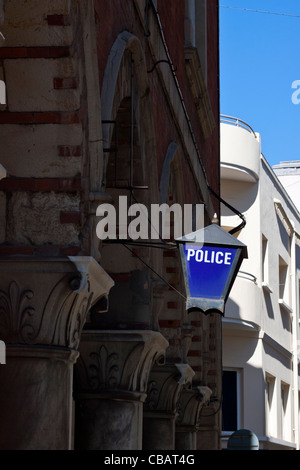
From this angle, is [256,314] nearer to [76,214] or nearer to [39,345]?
[76,214]

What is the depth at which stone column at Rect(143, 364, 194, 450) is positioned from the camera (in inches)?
458

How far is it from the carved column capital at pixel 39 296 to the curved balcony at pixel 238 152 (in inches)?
648

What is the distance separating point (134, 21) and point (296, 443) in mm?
18543

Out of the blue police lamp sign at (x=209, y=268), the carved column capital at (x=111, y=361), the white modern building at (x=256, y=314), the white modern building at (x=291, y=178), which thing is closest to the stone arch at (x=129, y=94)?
the blue police lamp sign at (x=209, y=268)

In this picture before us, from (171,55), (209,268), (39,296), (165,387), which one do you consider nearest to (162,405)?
(165,387)

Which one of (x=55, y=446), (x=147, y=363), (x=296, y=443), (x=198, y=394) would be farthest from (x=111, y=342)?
(x=296, y=443)

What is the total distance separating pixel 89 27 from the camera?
7.13 m

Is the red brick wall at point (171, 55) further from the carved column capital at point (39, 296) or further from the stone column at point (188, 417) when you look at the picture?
the stone column at point (188, 417)

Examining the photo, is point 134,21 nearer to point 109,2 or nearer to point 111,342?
point 109,2

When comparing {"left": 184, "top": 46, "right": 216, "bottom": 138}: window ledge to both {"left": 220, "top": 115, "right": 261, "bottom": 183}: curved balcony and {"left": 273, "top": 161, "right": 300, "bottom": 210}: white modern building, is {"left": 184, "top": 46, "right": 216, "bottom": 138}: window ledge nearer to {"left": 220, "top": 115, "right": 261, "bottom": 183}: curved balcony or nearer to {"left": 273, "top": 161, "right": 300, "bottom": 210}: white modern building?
{"left": 220, "top": 115, "right": 261, "bottom": 183}: curved balcony

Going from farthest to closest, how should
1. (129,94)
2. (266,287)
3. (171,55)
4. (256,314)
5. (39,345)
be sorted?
1. (266,287)
2. (256,314)
3. (171,55)
4. (129,94)
5. (39,345)

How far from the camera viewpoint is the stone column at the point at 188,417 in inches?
571

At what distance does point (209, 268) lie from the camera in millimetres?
8906

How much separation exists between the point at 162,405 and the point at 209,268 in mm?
3251
